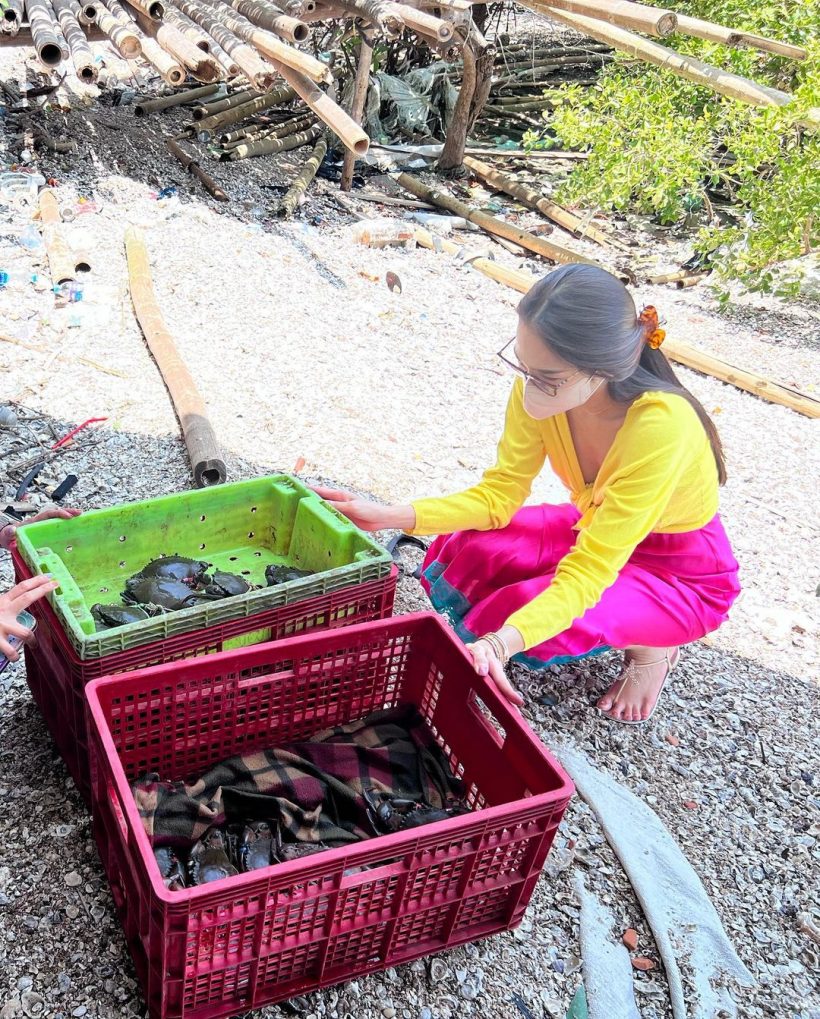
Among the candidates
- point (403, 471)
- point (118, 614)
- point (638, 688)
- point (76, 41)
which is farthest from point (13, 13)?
point (638, 688)

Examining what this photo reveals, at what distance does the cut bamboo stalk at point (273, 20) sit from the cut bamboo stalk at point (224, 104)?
7.87 feet

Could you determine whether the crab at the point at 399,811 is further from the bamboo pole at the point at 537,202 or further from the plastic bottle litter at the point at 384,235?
the bamboo pole at the point at 537,202

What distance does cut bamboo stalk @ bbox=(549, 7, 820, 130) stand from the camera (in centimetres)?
538

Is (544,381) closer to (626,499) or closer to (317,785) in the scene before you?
(626,499)

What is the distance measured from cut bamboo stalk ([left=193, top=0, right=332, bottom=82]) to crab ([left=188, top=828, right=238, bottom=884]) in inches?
168

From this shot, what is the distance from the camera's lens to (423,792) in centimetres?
232

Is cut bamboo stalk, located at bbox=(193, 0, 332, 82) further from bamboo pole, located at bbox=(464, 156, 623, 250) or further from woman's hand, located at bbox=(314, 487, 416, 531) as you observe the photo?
bamboo pole, located at bbox=(464, 156, 623, 250)

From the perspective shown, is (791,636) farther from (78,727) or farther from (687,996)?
(78,727)

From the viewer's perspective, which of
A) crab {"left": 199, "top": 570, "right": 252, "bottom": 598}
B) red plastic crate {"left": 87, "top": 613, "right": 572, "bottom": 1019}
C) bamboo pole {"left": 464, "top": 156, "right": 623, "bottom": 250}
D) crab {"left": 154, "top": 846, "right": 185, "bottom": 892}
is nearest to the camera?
red plastic crate {"left": 87, "top": 613, "right": 572, "bottom": 1019}

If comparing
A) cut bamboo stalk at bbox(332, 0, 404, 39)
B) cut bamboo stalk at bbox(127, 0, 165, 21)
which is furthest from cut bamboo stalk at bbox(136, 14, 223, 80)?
cut bamboo stalk at bbox(332, 0, 404, 39)

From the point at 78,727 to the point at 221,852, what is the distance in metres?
0.45

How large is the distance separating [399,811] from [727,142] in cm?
616

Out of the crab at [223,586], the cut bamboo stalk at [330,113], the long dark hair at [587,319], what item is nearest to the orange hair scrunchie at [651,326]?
the long dark hair at [587,319]

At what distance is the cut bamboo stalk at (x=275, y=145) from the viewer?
26.5 feet
